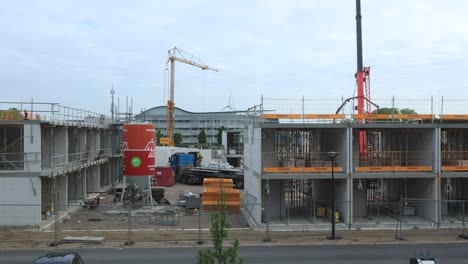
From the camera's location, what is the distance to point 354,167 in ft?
89.6

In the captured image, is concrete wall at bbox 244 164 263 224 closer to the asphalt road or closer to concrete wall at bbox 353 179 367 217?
the asphalt road

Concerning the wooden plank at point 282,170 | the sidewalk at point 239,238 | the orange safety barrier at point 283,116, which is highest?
the orange safety barrier at point 283,116

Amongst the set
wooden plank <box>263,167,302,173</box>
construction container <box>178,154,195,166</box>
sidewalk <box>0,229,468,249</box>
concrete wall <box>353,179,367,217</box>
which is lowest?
sidewalk <box>0,229,468,249</box>

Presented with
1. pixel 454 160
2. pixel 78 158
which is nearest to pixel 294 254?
pixel 454 160

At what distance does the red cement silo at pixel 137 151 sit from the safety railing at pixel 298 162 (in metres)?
9.54

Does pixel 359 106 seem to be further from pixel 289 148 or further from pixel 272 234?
pixel 272 234

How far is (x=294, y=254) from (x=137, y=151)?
17018 millimetres

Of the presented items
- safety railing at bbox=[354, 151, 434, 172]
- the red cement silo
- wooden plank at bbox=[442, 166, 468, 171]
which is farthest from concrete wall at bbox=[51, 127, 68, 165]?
wooden plank at bbox=[442, 166, 468, 171]

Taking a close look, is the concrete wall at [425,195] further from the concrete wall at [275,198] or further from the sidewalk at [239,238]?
the concrete wall at [275,198]

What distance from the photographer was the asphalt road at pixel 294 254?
18.9 m

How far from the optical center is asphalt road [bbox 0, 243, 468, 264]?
18.9m

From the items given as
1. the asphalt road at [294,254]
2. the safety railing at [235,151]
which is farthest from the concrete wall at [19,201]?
the safety railing at [235,151]

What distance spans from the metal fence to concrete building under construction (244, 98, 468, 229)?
115 millimetres

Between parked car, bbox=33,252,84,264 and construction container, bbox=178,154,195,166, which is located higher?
construction container, bbox=178,154,195,166
